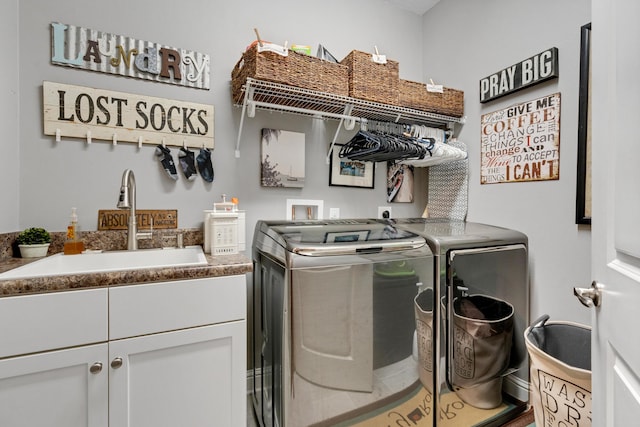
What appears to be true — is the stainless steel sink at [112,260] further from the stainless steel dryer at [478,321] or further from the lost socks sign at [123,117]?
the stainless steel dryer at [478,321]

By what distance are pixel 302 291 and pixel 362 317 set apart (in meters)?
0.32

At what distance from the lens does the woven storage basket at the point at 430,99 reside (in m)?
2.04

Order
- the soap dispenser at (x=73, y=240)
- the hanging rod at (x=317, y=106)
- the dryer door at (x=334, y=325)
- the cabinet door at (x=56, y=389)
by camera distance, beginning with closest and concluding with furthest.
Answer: the cabinet door at (x=56, y=389), the dryer door at (x=334, y=325), the soap dispenser at (x=73, y=240), the hanging rod at (x=317, y=106)

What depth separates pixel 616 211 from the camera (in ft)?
2.11

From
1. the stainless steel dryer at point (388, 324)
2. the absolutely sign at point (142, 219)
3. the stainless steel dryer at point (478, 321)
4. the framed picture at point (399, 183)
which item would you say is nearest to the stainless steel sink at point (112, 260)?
the absolutely sign at point (142, 219)

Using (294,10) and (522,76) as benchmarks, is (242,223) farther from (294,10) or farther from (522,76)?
(522,76)

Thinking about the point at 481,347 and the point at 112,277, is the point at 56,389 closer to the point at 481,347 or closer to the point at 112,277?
the point at 112,277

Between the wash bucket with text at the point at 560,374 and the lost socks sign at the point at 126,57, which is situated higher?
the lost socks sign at the point at 126,57

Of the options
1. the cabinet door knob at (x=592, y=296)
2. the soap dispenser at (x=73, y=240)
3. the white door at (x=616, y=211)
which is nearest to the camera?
the white door at (x=616, y=211)

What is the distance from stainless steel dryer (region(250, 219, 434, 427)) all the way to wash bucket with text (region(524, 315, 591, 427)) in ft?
1.70

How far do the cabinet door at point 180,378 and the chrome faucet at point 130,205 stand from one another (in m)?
0.60

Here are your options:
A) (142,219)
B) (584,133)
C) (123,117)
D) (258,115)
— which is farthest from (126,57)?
(584,133)

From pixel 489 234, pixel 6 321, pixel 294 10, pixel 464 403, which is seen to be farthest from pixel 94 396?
pixel 294 10

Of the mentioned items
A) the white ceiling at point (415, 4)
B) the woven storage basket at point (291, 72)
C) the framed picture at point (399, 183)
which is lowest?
the framed picture at point (399, 183)
